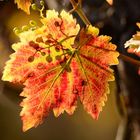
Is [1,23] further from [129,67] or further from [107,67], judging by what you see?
[107,67]

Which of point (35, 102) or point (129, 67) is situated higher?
point (129, 67)

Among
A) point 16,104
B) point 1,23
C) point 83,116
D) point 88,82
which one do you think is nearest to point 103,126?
point 83,116

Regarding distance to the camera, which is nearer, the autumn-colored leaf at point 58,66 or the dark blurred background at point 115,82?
the autumn-colored leaf at point 58,66

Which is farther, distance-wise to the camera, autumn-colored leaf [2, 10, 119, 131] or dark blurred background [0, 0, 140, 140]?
dark blurred background [0, 0, 140, 140]
